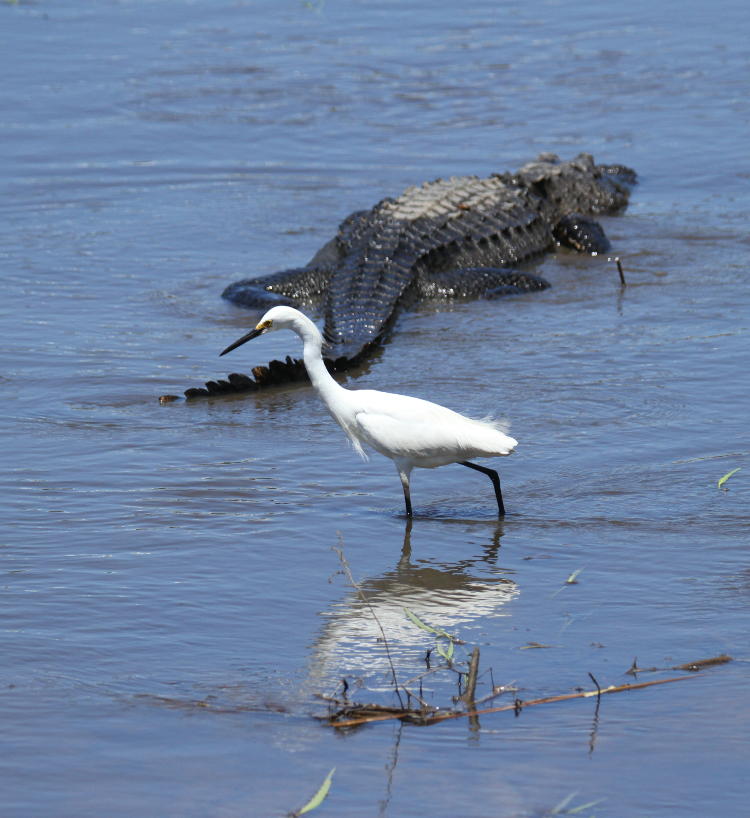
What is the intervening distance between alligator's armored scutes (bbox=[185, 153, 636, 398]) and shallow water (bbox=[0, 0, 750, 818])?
0.25m

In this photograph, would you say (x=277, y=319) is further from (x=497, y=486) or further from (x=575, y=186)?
(x=575, y=186)

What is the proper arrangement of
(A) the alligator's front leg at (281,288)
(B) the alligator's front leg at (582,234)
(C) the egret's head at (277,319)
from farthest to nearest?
(B) the alligator's front leg at (582,234)
(A) the alligator's front leg at (281,288)
(C) the egret's head at (277,319)

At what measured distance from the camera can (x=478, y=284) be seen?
8992mm

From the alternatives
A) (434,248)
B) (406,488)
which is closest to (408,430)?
(406,488)

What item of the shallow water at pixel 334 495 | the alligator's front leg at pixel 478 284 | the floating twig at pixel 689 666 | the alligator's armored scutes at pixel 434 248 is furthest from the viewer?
the alligator's front leg at pixel 478 284

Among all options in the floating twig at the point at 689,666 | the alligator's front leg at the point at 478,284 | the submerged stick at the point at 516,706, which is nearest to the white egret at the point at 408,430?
the floating twig at the point at 689,666

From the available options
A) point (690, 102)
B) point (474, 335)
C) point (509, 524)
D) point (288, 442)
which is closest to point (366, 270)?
point (474, 335)

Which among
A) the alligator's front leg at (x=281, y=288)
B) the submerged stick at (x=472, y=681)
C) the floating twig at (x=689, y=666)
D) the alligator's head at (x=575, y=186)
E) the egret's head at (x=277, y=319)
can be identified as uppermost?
the alligator's head at (x=575, y=186)

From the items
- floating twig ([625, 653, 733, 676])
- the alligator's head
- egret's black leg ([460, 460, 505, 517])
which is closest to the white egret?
egret's black leg ([460, 460, 505, 517])

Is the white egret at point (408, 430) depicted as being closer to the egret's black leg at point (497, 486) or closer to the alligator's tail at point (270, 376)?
the egret's black leg at point (497, 486)

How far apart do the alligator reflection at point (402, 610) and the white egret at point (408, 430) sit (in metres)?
0.29

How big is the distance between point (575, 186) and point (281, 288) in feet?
11.6

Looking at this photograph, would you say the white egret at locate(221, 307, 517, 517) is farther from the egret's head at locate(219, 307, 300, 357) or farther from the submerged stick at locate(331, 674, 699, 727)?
the submerged stick at locate(331, 674, 699, 727)

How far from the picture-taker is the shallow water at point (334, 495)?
3373 millimetres
